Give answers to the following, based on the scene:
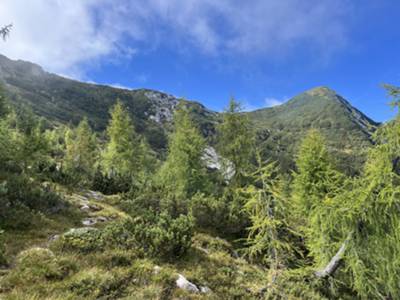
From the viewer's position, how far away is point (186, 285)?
6.09 m

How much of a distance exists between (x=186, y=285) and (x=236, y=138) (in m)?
13.5

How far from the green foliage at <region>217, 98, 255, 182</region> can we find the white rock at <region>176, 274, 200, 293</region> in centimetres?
1269

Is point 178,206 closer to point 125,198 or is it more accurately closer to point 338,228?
point 125,198

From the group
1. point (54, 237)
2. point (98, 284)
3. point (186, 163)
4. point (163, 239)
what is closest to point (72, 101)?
point (186, 163)

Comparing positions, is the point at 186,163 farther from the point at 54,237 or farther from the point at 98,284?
the point at 98,284

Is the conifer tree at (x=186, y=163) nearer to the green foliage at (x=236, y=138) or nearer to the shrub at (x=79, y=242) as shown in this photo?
the green foliage at (x=236, y=138)

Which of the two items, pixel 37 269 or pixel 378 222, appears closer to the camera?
pixel 37 269

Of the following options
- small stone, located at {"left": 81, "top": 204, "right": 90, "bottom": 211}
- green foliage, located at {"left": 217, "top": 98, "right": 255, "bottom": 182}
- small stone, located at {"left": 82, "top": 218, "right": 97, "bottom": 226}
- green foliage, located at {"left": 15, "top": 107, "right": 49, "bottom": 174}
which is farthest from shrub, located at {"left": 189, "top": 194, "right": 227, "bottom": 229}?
green foliage, located at {"left": 15, "top": 107, "right": 49, "bottom": 174}

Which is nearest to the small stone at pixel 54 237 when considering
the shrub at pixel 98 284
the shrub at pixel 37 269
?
the shrub at pixel 37 269

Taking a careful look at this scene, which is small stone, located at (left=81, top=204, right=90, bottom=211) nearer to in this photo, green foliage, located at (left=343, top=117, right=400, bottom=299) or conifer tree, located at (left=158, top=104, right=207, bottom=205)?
conifer tree, located at (left=158, top=104, right=207, bottom=205)

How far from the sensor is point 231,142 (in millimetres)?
18906

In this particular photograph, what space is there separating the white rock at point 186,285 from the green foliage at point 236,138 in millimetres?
12689

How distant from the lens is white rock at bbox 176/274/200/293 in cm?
602

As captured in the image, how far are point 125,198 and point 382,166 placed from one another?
12177 mm
